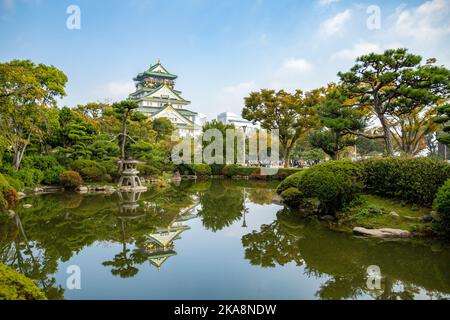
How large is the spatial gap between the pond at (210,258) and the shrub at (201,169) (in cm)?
1674

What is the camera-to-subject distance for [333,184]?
805 cm

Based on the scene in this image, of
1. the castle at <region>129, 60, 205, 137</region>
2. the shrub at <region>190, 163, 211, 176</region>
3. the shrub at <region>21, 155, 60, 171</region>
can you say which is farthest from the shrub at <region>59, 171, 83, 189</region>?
the castle at <region>129, 60, 205, 137</region>

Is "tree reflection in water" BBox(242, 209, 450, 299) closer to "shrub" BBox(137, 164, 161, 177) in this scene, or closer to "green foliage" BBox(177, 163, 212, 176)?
"shrub" BBox(137, 164, 161, 177)

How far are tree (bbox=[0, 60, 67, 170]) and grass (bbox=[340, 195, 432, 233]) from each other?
9.63 metres

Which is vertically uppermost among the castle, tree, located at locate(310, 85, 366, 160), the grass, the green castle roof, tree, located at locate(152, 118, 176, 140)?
the green castle roof

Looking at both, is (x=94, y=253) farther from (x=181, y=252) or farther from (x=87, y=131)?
(x=87, y=131)

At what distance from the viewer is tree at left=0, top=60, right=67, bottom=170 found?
9414 mm

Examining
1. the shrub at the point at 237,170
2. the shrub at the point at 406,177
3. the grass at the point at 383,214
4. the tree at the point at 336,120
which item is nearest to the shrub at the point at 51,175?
the tree at the point at 336,120

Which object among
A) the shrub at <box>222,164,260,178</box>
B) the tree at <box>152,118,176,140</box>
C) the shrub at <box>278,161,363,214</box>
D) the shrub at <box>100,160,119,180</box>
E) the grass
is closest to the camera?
the grass

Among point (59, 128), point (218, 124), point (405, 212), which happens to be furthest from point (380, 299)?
point (218, 124)

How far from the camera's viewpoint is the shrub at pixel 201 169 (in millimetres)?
26109

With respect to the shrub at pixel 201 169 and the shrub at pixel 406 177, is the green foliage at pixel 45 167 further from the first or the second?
the shrub at pixel 406 177

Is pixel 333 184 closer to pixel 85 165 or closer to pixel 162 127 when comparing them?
pixel 85 165

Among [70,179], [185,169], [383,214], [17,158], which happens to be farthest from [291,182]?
[185,169]
